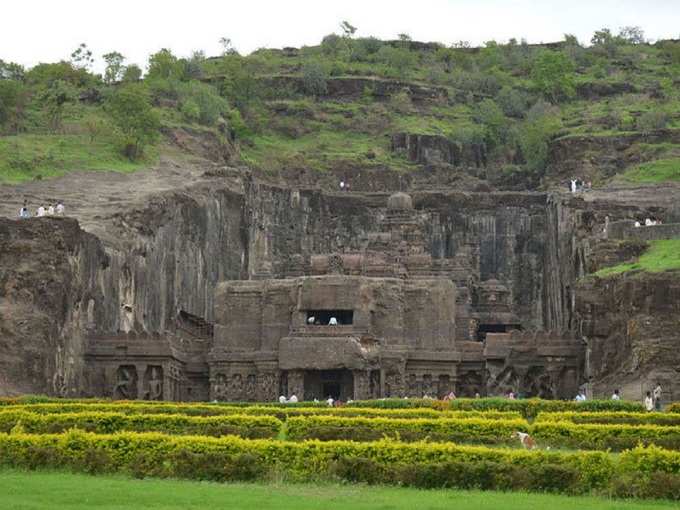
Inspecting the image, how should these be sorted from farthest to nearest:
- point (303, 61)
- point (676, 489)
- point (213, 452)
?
point (303, 61) < point (213, 452) < point (676, 489)

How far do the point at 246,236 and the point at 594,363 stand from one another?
2721 cm

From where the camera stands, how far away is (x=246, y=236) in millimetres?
81688

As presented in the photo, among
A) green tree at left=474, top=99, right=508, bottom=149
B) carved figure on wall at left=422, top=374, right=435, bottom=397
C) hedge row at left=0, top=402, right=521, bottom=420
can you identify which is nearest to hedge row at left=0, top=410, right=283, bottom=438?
hedge row at left=0, top=402, right=521, bottom=420

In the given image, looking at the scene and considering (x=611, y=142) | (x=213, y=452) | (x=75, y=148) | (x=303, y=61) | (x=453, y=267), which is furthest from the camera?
(x=303, y=61)

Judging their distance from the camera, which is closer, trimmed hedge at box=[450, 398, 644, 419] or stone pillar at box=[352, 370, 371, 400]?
trimmed hedge at box=[450, 398, 644, 419]

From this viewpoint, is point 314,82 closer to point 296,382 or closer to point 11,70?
point 11,70

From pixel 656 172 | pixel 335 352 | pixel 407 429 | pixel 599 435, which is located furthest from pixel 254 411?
Answer: pixel 656 172

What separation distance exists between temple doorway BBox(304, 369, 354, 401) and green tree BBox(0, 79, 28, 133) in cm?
3124

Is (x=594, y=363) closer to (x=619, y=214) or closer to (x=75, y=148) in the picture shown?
(x=619, y=214)

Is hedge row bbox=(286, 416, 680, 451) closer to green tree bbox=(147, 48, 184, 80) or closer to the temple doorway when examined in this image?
the temple doorway

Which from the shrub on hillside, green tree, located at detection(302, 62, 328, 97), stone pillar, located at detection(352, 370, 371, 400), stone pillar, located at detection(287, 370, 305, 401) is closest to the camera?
stone pillar, located at detection(352, 370, 371, 400)

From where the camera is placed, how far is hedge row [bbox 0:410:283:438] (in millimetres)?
→ 34938

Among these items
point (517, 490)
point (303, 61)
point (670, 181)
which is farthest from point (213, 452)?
point (303, 61)

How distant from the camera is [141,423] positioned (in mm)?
35656
